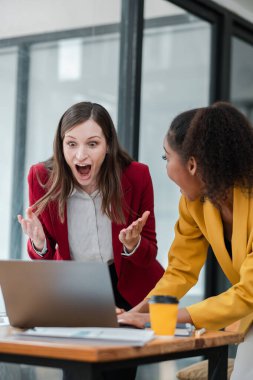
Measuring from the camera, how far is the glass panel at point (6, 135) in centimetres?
343

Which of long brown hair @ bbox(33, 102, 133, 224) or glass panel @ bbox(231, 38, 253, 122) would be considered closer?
long brown hair @ bbox(33, 102, 133, 224)

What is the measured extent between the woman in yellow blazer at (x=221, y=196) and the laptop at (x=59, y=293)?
254mm

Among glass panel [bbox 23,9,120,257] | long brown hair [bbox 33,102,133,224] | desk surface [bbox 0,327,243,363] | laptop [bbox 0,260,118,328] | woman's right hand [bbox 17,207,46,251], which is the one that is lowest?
desk surface [bbox 0,327,243,363]

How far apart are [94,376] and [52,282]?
311 millimetres

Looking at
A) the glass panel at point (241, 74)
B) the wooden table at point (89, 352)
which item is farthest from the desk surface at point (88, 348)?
the glass panel at point (241, 74)

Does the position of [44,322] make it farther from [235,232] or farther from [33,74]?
[33,74]

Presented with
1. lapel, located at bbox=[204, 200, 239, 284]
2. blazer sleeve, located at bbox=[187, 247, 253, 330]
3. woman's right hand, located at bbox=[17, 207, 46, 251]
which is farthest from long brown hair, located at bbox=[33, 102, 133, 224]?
blazer sleeve, located at bbox=[187, 247, 253, 330]

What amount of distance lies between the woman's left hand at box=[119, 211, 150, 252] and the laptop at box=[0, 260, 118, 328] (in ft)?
1.51

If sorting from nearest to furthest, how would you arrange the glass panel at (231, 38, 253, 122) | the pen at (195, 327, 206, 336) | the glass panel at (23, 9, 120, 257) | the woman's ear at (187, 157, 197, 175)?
1. the pen at (195, 327, 206, 336)
2. the woman's ear at (187, 157, 197, 175)
3. the glass panel at (23, 9, 120, 257)
4. the glass panel at (231, 38, 253, 122)

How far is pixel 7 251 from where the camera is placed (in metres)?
3.48

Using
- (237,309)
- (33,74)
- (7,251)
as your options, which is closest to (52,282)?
(237,309)

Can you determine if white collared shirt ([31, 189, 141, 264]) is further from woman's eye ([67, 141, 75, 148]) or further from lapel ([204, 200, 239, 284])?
lapel ([204, 200, 239, 284])

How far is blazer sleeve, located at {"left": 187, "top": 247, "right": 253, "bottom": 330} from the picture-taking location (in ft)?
6.32

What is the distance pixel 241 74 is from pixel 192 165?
3.69 metres
